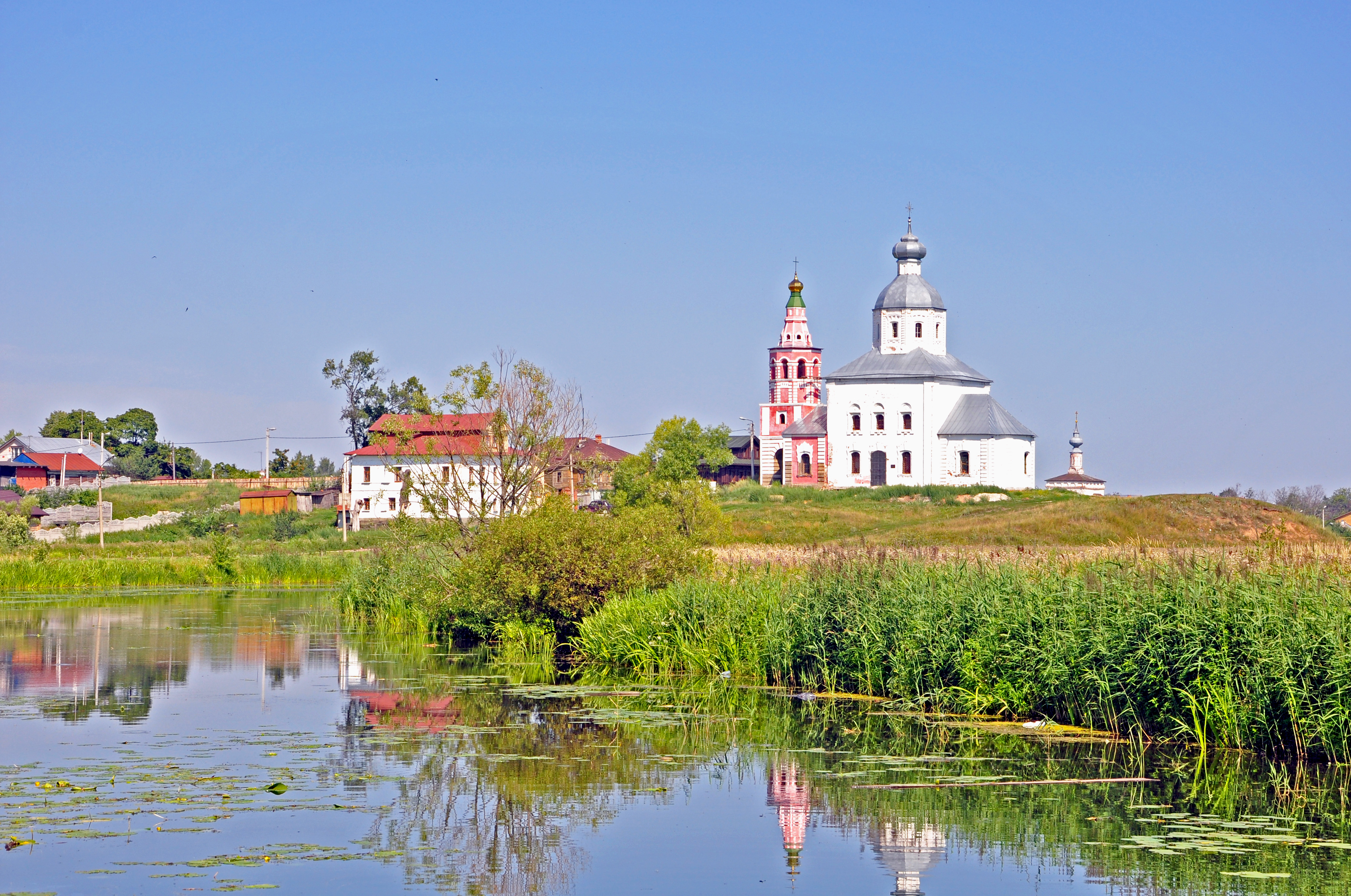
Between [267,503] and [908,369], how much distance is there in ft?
124

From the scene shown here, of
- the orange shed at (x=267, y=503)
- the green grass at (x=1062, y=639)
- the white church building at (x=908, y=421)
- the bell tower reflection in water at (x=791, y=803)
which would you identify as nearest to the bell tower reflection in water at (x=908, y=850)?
the bell tower reflection in water at (x=791, y=803)

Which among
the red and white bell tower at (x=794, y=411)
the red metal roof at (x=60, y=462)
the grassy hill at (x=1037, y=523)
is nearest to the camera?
the grassy hill at (x=1037, y=523)

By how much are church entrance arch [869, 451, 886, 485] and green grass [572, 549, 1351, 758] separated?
58.2 m

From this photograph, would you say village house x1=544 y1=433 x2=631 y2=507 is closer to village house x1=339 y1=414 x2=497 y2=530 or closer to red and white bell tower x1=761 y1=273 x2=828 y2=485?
village house x1=339 y1=414 x2=497 y2=530

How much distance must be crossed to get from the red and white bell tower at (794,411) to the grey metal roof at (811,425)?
0.15 ft

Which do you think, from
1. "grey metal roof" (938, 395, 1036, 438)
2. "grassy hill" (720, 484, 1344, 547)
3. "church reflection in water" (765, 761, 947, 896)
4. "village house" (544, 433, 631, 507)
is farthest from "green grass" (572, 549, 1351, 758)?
"grey metal roof" (938, 395, 1036, 438)

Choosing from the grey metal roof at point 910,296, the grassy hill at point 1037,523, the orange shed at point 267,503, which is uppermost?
the grey metal roof at point 910,296

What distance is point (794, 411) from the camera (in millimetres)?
89688

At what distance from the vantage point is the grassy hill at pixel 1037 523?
45594 millimetres

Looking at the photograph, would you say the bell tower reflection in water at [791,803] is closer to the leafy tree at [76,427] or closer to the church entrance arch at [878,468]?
the church entrance arch at [878,468]

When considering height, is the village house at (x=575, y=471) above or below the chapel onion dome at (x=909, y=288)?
below

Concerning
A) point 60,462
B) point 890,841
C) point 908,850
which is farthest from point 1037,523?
point 60,462

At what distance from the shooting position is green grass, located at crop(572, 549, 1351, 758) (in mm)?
13305

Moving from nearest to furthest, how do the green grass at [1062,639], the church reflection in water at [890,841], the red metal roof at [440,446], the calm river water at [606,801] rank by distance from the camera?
the calm river water at [606,801], the church reflection in water at [890,841], the green grass at [1062,639], the red metal roof at [440,446]
